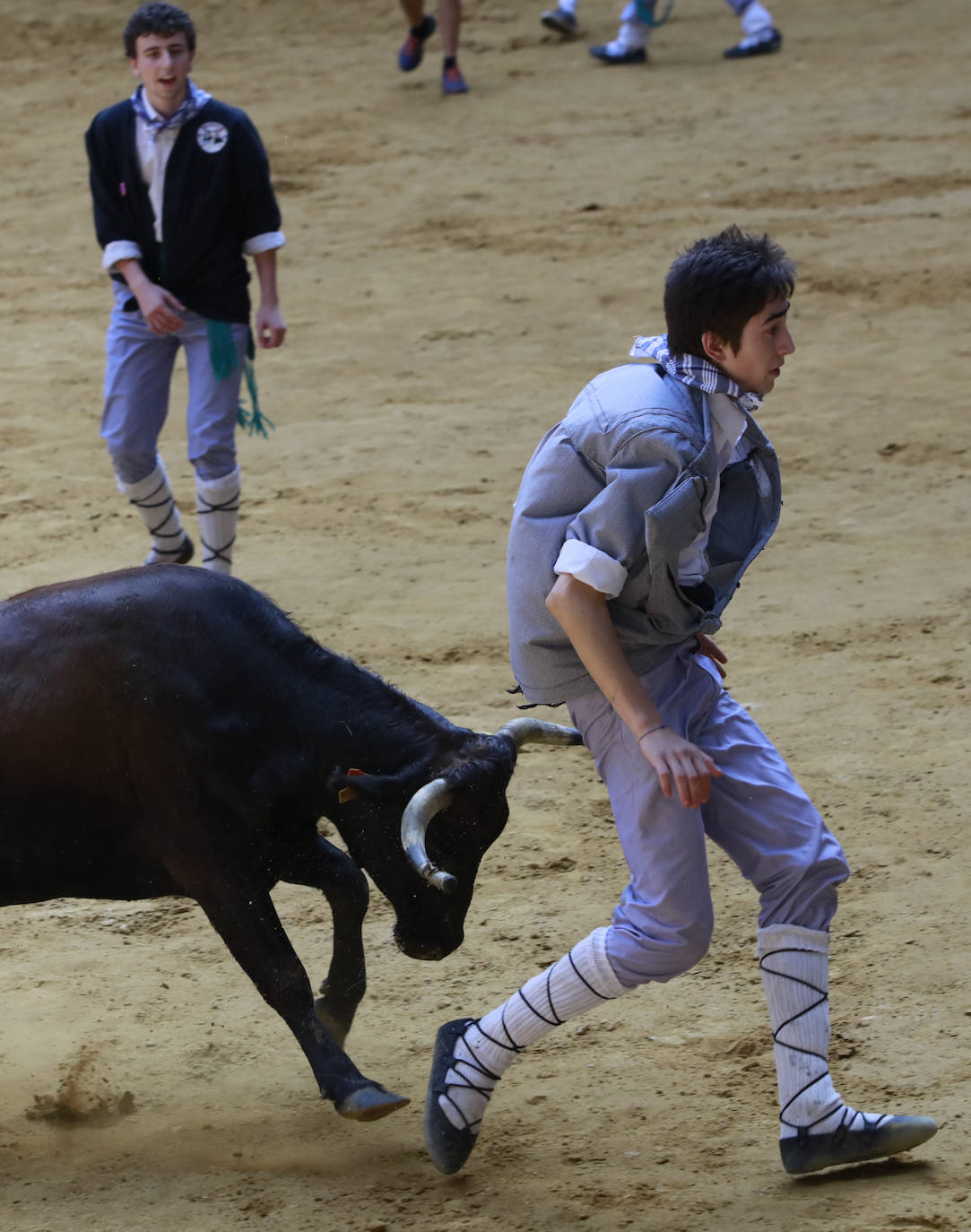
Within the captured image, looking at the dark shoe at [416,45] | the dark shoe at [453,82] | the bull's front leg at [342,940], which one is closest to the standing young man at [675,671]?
the bull's front leg at [342,940]

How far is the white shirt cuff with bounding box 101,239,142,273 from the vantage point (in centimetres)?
596

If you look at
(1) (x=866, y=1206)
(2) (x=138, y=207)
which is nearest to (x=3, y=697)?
(1) (x=866, y=1206)

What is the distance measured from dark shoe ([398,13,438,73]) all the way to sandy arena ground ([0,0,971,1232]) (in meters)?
0.20

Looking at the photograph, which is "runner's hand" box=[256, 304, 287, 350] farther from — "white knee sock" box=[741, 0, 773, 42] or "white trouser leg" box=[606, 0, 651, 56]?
"white knee sock" box=[741, 0, 773, 42]

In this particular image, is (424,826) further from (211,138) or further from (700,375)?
(211,138)

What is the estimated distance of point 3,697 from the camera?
11.8 ft

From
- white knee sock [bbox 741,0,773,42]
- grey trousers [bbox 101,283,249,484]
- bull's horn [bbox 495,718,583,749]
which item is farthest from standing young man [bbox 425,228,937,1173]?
white knee sock [bbox 741,0,773,42]

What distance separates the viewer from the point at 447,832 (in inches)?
137

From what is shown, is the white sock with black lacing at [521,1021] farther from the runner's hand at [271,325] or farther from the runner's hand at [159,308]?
the runner's hand at [271,325]

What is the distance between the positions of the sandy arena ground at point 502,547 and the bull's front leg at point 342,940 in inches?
4.1

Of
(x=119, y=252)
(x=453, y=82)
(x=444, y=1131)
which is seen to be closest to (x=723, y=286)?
(x=444, y=1131)

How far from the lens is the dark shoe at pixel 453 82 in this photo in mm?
13617

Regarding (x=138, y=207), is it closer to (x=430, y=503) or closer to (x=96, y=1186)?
(x=430, y=503)

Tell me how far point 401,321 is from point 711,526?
21.5 feet
